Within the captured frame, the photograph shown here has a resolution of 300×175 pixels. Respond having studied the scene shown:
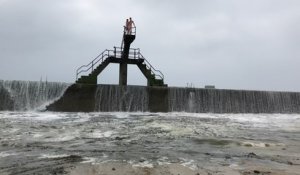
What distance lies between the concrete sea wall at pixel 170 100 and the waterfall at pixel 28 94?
0.55 meters

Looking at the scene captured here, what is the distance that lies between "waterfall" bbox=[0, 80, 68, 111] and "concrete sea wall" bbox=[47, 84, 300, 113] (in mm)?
548

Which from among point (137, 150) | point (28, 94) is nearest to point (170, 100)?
point (28, 94)

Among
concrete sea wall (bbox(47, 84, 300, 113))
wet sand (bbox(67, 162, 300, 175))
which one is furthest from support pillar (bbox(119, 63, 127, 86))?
wet sand (bbox(67, 162, 300, 175))

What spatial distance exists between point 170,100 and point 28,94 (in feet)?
30.9

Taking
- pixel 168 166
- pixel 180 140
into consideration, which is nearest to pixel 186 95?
pixel 180 140

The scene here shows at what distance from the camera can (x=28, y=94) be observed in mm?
24375

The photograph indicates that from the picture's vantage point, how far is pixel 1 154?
8.77m

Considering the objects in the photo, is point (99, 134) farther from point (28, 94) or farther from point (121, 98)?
point (121, 98)

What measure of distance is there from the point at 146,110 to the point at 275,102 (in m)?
10.8

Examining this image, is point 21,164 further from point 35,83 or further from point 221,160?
point 35,83

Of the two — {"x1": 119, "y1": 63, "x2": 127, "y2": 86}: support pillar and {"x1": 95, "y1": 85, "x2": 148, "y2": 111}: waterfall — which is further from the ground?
{"x1": 119, "y1": 63, "x2": 127, "y2": 86}: support pillar

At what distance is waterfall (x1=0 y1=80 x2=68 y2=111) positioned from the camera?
23.8 metres

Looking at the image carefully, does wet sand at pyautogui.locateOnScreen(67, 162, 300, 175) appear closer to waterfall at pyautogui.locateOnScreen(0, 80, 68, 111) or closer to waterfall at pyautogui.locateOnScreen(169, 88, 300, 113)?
waterfall at pyautogui.locateOnScreen(0, 80, 68, 111)

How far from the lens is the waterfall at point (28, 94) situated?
78.2 feet
